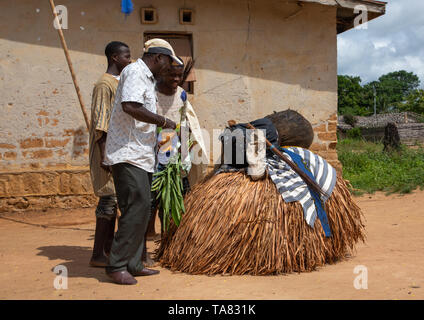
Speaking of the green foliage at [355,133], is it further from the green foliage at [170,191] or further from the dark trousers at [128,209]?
the dark trousers at [128,209]

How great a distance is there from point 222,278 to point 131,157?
1.07 m

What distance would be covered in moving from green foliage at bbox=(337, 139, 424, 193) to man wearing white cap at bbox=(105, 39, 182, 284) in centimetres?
600

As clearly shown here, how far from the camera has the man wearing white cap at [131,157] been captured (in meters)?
3.20

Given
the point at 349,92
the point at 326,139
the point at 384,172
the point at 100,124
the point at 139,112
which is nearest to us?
the point at 139,112

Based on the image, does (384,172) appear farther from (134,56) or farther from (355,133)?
(355,133)

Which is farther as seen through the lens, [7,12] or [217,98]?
[217,98]

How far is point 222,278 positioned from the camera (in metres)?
3.32

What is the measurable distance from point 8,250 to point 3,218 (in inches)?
104

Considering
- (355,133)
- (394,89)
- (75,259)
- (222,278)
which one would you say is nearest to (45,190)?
(75,259)

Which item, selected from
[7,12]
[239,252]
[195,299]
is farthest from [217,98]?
[195,299]

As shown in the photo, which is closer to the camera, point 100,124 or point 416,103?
point 100,124

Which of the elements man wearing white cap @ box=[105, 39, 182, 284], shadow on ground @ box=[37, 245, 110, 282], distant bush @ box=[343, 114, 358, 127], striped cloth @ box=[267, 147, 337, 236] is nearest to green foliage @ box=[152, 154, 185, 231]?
man wearing white cap @ box=[105, 39, 182, 284]

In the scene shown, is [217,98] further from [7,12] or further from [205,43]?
[7,12]
